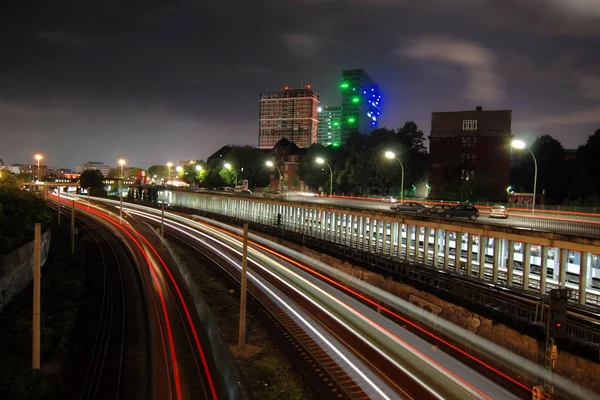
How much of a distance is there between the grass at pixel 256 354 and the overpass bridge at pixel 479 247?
12517 mm

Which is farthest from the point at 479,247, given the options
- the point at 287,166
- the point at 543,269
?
the point at 287,166

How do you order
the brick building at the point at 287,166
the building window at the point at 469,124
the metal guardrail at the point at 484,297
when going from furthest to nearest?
the brick building at the point at 287,166
the building window at the point at 469,124
the metal guardrail at the point at 484,297

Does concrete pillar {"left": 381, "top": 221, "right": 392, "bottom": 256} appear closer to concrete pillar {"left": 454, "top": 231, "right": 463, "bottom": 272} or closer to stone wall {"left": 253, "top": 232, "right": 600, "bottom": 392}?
stone wall {"left": 253, "top": 232, "right": 600, "bottom": 392}

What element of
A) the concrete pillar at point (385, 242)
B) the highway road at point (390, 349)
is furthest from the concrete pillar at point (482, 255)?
the concrete pillar at point (385, 242)

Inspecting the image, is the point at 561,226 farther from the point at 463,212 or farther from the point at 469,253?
the point at 463,212

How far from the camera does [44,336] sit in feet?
60.7

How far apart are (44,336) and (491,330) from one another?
67.8 ft

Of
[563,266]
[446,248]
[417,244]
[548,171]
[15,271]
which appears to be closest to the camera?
[563,266]

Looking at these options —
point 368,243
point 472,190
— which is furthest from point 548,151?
point 368,243

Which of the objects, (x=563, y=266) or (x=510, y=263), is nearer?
(x=563, y=266)

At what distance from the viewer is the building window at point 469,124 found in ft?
232

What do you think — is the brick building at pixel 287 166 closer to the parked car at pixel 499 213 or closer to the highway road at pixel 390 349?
the parked car at pixel 499 213

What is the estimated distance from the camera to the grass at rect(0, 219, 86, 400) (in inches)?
556

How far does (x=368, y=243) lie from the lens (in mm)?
35062
